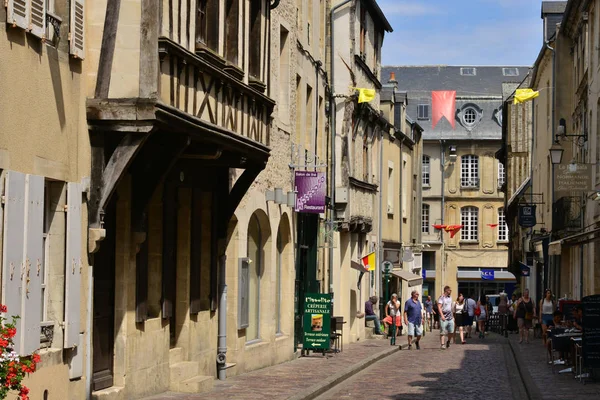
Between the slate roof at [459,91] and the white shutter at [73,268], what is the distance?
6581 centimetres

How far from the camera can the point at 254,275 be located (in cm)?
2305

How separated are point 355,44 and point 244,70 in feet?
53.4

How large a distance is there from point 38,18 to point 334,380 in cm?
1046

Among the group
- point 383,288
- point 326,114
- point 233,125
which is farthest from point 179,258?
point 383,288

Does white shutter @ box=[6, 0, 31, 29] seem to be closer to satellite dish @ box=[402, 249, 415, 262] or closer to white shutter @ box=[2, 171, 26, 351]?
white shutter @ box=[2, 171, 26, 351]

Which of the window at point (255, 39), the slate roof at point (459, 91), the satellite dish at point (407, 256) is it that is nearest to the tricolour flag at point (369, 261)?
the satellite dish at point (407, 256)

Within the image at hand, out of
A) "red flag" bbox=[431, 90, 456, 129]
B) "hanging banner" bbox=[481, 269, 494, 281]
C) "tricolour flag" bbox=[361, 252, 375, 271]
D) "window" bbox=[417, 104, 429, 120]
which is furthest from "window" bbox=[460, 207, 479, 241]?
"tricolour flag" bbox=[361, 252, 375, 271]

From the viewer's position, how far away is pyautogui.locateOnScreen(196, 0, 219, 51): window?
16656 millimetres

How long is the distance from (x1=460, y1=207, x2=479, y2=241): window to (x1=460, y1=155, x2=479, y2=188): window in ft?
5.28

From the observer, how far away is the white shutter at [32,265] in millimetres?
11562

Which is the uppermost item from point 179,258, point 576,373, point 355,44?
point 355,44

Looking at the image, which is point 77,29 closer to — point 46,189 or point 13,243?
point 46,189

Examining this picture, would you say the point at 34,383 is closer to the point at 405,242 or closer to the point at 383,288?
the point at 383,288

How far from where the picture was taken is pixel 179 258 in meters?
18.2
